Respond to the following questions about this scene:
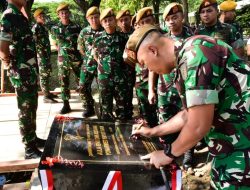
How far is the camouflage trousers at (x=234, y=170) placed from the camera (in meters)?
1.60

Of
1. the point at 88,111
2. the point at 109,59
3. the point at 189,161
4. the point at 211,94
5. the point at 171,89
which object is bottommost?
the point at 189,161

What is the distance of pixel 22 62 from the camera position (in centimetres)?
363

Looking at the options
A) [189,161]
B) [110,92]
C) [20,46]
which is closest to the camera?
[20,46]

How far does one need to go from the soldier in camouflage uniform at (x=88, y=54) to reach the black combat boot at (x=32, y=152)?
1877mm

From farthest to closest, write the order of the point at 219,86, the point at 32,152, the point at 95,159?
the point at 32,152, the point at 95,159, the point at 219,86

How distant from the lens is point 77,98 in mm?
7000

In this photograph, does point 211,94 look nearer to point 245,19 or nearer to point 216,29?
point 216,29

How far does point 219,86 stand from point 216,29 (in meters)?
2.92

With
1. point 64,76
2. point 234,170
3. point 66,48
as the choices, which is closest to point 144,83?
point 64,76

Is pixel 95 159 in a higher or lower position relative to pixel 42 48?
lower

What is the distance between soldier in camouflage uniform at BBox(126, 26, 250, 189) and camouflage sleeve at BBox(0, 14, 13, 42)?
7.20 feet

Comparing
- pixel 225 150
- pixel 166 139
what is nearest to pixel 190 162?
pixel 166 139

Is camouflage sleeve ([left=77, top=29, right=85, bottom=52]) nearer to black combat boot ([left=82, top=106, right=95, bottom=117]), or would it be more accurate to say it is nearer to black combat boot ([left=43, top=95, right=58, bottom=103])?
black combat boot ([left=82, top=106, right=95, bottom=117])

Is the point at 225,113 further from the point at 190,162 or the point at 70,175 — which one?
the point at 190,162
